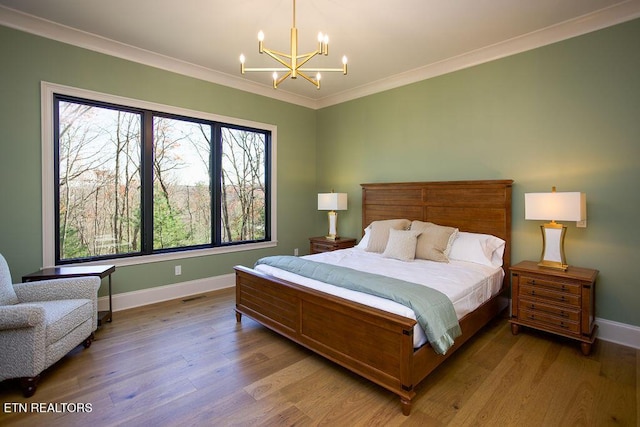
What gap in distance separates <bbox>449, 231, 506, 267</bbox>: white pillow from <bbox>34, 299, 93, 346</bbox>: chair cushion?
342 centimetres

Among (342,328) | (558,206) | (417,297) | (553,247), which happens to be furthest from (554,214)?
(342,328)

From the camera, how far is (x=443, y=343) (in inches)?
80.3

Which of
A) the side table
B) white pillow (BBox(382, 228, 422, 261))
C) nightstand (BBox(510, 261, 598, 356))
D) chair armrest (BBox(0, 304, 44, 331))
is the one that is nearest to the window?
the side table

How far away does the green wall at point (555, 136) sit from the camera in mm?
2771

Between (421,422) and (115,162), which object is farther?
(115,162)

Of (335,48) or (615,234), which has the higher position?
(335,48)

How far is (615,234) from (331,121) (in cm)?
385

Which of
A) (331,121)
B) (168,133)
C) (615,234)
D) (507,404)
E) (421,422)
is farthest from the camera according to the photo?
(331,121)

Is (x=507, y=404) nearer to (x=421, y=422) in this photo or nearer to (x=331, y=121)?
(x=421, y=422)

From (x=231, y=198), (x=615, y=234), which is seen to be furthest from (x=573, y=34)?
(x=231, y=198)

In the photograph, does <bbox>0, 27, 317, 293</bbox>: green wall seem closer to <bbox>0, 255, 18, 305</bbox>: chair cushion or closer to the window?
the window

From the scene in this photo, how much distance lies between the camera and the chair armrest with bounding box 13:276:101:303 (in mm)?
2525

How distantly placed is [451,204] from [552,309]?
4.73ft

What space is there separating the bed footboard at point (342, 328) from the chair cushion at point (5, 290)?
178 centimetres
